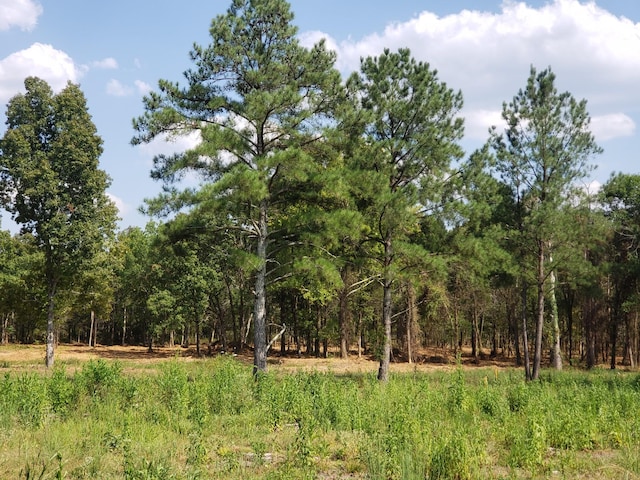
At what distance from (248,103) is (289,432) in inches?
428

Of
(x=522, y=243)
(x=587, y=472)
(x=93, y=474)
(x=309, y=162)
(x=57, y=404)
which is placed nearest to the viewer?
(x=93, y=474)

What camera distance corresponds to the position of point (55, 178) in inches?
1035

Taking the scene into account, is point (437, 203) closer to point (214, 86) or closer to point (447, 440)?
point (214, 86)

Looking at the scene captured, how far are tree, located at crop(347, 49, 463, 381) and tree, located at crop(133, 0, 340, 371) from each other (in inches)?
70.2

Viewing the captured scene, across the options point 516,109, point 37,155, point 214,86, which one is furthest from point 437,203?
point 37,155

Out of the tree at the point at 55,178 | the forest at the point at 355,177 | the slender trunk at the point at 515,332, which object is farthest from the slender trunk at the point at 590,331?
the tree at the point at 55,178

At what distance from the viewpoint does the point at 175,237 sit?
1714cm

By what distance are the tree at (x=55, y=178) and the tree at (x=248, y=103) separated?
459 inches

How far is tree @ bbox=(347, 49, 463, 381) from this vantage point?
56.9 ft

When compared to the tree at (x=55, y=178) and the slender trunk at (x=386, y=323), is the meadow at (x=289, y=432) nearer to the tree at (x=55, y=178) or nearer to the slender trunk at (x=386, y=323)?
the slender trunk at (x=386, y=323)

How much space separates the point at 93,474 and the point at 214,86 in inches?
563

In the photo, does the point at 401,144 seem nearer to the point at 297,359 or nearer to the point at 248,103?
the point at 248,103

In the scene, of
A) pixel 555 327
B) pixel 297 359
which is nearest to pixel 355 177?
pixel 555 327

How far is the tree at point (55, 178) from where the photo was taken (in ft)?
84.8
